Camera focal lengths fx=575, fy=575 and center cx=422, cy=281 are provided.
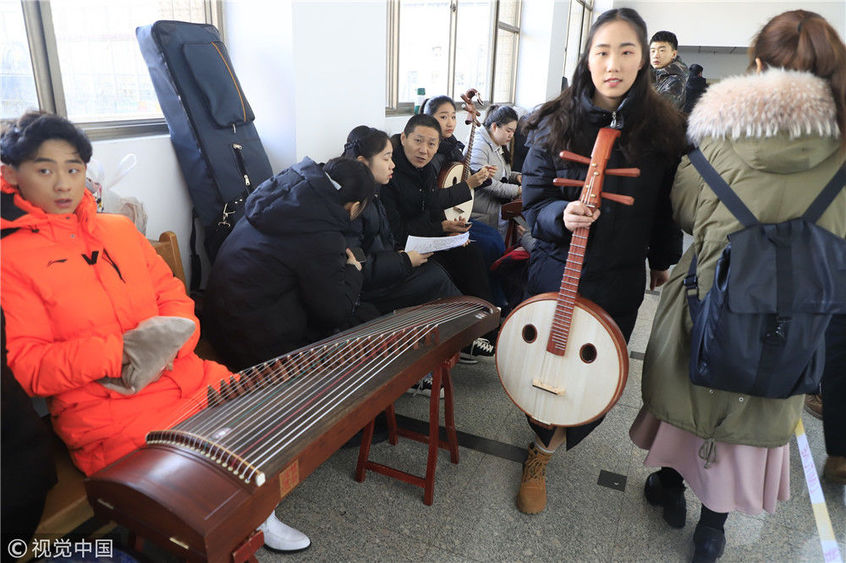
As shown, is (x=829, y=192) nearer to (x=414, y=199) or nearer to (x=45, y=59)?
(x=414, y=199)

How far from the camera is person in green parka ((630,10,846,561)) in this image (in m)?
1.25

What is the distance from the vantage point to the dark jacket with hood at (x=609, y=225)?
1570 mm

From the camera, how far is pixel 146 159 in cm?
215

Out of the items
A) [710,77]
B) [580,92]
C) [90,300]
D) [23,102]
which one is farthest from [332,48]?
[710,77]

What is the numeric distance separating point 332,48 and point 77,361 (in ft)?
6.72

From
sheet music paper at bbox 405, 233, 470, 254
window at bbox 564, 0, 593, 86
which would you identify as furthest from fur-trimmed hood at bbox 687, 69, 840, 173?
window at bbox 564, 0, 593, 86

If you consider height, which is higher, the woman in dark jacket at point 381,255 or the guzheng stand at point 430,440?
the woman in dark jacket at point 381,255

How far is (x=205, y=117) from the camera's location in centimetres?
222

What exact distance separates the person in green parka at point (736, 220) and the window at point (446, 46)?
9.75ft

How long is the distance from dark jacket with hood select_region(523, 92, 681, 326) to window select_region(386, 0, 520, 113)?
8.58ft

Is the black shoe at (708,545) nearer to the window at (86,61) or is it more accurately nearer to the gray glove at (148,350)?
the gray glove at (148,350)

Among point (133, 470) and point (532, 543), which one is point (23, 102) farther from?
point (532, 543)

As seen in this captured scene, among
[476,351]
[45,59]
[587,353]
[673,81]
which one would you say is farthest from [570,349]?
[673,81]

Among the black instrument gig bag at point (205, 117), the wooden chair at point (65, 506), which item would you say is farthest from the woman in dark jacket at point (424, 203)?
the wooden chair at point (65, 506)
